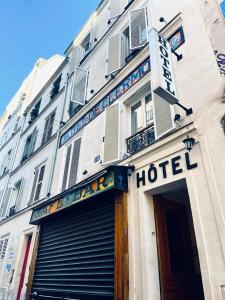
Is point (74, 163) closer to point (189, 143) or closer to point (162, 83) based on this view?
point (162, 83)

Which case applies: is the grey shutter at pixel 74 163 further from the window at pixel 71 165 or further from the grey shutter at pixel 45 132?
the grey shutter at pixel 45 132

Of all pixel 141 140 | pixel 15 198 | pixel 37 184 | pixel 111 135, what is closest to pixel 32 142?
pixel 15 198

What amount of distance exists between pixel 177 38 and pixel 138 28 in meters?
2.26

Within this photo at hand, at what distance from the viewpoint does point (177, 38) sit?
5.01 m

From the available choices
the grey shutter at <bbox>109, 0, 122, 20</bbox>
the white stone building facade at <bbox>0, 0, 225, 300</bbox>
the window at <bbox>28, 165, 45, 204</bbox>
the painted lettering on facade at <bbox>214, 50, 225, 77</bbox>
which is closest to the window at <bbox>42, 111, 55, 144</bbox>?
the window at <bbox>28, 165, 45, 204</bbox>

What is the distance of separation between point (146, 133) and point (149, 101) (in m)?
1.08

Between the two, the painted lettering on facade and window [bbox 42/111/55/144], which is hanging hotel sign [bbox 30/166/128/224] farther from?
window [bbox 42/111/55/144]

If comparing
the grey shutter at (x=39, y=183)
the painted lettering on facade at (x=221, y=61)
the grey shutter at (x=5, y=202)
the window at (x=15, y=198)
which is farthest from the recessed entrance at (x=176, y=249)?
the grey shutter at (x=5, y=202)

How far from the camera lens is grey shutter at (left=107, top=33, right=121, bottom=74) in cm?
700

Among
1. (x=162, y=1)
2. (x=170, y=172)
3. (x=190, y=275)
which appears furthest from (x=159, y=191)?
(x=162, y=1)

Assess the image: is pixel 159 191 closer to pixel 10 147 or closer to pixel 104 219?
pixel 104 219

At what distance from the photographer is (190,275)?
4.11 meters

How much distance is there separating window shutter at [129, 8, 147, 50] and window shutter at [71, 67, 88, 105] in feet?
A: 8.38

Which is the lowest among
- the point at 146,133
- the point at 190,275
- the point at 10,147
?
the point at 190,275
